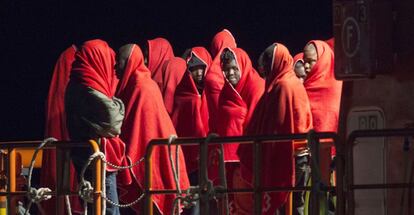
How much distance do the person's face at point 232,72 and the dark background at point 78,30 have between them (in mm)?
3416

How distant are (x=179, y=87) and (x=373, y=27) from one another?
6732 mm

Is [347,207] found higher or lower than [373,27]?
lower

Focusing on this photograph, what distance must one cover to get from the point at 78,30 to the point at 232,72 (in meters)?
4.58

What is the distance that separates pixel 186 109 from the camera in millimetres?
15523

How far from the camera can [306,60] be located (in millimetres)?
15102

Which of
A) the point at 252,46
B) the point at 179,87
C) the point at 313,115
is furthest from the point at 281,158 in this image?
the point at 252,46

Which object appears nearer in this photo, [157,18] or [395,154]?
[395,154]

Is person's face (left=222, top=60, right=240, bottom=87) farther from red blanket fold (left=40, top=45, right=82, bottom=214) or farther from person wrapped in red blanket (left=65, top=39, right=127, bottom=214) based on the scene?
person wrapped in red blanket (left=65, top=39, right=127, bottom=214)

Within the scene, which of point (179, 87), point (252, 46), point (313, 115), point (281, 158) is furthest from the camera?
point (252, 46)

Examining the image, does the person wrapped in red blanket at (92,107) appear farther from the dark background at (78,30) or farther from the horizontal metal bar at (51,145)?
the dark background at (78,30)

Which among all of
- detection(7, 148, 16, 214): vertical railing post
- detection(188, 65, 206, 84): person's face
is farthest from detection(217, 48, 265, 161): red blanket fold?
detection(7, 148, 16, 214): vertical railing post

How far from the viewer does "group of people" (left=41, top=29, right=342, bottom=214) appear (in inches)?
479

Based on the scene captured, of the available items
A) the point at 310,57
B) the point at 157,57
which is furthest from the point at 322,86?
the point at 157,57

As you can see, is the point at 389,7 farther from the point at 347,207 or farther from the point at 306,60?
the point at 306,60
